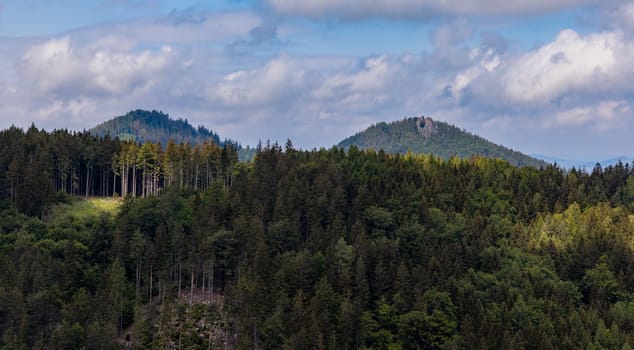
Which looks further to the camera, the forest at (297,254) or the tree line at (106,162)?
the tree line at (106,162)

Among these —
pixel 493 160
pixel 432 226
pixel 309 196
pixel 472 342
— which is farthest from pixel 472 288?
pixel 493 160

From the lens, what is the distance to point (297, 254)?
4828 inches

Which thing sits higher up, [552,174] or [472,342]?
[552,174]

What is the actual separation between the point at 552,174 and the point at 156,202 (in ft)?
348

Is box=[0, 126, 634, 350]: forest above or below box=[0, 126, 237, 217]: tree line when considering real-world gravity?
below

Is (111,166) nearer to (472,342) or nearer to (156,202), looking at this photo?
(156,202)

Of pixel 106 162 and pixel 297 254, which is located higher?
pixel 106 162

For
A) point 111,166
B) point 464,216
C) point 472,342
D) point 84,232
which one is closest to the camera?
point 472,342

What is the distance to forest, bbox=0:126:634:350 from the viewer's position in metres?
107

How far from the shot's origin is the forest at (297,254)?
10706 centimetres

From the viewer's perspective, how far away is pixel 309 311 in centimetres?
10644

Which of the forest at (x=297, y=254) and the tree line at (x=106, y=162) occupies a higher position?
the tree line at (x=106, y=162)

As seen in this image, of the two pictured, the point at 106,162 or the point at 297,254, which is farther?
the point at 106,162

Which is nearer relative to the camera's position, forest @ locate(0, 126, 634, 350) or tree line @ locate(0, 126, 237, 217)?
forest @ locate(0, 126, 634, 350)
